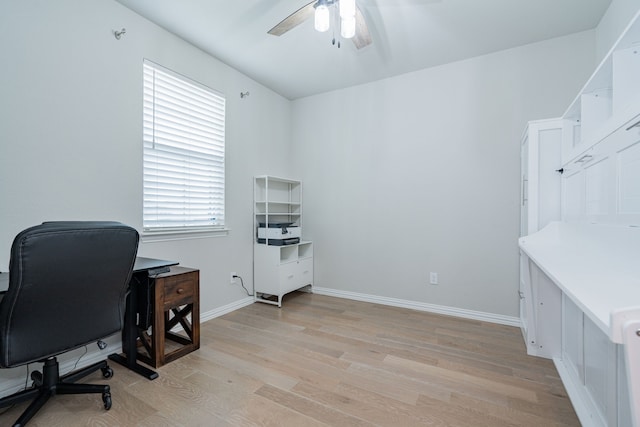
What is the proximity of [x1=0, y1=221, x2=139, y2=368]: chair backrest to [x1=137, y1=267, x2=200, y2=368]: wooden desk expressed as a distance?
420 mm

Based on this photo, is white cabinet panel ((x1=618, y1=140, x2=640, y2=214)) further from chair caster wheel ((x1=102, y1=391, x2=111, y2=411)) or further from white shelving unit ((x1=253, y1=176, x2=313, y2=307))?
white shelving unit ((x1=253, y1=176, x2=313, y2=307))

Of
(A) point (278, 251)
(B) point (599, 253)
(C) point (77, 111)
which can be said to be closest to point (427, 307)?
(A) point (278, 251)

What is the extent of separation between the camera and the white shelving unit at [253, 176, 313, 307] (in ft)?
10.7

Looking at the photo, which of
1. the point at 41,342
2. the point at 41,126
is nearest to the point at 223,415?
the point at 41,342

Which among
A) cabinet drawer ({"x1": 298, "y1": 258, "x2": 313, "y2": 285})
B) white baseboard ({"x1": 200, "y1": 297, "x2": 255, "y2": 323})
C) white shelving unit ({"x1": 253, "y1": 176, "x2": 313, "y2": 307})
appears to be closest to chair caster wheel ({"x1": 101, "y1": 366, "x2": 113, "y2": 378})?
white baseboard ({"x1": 200, "y1": 297, "x2": 255, "y2": 323})

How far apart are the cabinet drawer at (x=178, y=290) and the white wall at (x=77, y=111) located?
1.60ft

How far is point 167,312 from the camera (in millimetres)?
2152

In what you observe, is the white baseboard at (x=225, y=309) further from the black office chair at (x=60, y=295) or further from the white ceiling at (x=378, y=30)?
the white ceiling at (x=378, y=30)

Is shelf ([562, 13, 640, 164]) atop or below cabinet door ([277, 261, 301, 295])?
atop

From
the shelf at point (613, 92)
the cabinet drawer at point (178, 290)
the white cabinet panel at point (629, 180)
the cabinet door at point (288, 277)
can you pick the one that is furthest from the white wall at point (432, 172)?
the cabinet drawer at point (178, 290)

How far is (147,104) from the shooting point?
7.82 ft

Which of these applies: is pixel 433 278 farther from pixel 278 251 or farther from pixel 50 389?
pixel 50 389

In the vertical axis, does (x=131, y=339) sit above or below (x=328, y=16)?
below

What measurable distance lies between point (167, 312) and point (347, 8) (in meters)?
2.37
